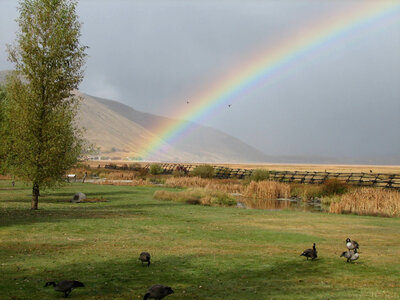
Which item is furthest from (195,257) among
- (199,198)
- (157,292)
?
(199,198)

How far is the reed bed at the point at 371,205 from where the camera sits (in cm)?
3340

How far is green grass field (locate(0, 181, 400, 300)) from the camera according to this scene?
37.4 feet

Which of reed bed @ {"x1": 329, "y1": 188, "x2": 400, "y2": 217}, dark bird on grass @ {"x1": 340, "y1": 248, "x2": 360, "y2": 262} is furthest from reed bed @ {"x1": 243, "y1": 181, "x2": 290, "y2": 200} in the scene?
dark bird on grass @ {"x1": 340, "y1": 248, "x2": 360, "y2": 262}

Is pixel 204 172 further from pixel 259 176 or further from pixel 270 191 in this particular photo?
pixel 270 191

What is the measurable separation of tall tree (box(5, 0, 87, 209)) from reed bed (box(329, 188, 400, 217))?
69.1 ft

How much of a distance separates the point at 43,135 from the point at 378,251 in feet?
70.6

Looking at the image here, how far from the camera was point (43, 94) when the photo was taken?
29.9m

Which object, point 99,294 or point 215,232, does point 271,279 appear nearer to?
point 99,294

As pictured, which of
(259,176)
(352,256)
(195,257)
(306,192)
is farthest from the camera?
(259,176)

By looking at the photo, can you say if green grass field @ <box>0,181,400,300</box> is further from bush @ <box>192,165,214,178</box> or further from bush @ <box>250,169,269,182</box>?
bush @ <box>192,165,214,178</box>

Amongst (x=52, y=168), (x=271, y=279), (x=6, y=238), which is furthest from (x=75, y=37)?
(x=271, y=279)

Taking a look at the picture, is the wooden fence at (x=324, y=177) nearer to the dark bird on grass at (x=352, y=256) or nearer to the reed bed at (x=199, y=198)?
the reed bed at (x=199, y=198)

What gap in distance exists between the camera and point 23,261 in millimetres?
14102

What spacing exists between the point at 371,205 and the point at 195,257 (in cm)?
2338
